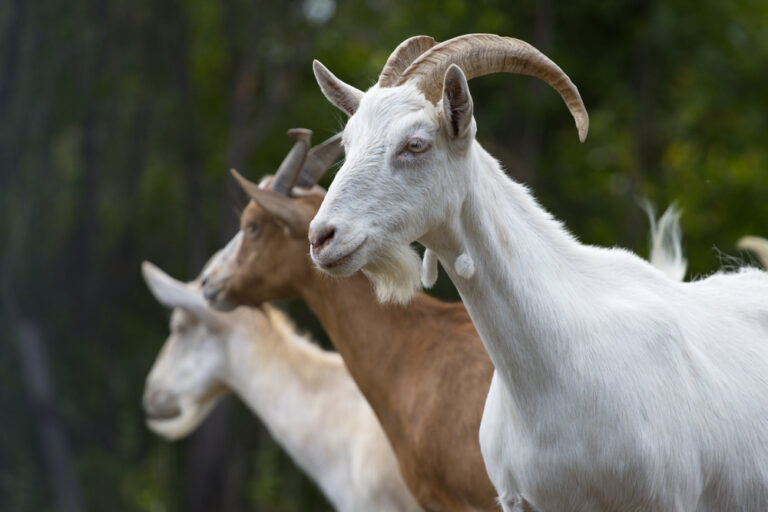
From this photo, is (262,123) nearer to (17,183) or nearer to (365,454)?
(17,183)

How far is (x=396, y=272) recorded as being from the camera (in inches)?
143

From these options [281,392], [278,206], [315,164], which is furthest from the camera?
[281,392]

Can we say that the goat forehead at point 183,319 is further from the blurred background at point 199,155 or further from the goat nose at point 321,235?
the blurred background at point 199,155

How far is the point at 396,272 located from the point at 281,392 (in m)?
3.46

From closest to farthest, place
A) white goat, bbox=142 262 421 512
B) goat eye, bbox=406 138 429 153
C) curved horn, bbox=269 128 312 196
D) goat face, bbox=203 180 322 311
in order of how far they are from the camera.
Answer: goat eye, bbox=406 138 429 153, goat face, bbox=203 180 322 311, curved horn, bbox=269 128 312 196, white goat, bbox=142 262 421 512

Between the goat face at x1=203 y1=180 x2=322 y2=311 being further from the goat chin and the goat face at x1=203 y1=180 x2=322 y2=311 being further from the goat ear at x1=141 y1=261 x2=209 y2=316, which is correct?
the goat chin

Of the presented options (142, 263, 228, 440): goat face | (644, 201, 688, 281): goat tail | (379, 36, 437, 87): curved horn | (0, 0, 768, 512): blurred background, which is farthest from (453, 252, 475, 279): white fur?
(0, 0, 768, 512): blurred background

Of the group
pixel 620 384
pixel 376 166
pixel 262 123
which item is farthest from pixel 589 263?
pixel 262 123

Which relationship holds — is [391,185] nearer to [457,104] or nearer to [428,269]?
[457,104]

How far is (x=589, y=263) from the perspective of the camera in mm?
3967

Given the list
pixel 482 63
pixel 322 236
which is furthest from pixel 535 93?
pixel 322 236

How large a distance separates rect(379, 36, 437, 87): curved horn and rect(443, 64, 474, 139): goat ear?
0.40m

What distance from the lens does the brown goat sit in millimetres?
4945

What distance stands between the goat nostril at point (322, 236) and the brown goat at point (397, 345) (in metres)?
1.85
